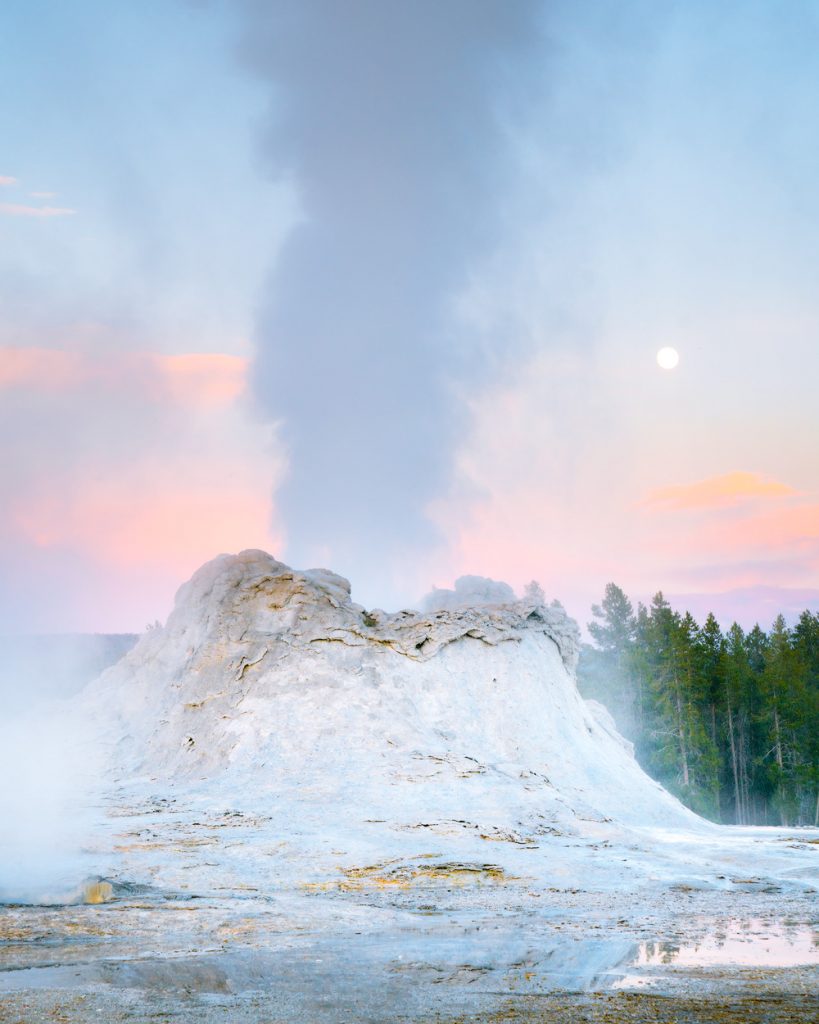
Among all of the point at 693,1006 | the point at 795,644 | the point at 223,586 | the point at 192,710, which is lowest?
the point at 693,1006

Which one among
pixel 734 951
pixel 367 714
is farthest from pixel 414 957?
pixel 367 714

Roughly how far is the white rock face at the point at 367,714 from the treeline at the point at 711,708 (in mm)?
29046

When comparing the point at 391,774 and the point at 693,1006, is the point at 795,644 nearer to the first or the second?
the point at 391,774

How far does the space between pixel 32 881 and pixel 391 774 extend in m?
9.89

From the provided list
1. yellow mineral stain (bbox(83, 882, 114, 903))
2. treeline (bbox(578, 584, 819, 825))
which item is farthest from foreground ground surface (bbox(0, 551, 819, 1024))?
treeline (bbox(578, 584, 819, 825))

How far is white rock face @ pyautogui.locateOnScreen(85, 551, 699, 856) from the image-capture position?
23219 millimetres

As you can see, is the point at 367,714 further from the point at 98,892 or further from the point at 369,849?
the point at 98,892

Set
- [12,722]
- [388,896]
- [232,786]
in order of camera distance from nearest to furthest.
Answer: [388,896], [232,786], [12,722]

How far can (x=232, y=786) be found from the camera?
23.5 metres

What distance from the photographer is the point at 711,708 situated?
67.1 meters

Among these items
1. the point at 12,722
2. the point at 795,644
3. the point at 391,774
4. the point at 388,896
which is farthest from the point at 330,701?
the point at 795,644

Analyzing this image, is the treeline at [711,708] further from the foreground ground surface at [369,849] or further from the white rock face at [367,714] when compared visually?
the white rock face at [367,714]

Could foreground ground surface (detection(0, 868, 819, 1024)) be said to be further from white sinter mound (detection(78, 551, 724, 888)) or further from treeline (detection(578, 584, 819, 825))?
treeline (detection(578, 584, 819, 825))

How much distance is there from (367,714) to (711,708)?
46952mm
